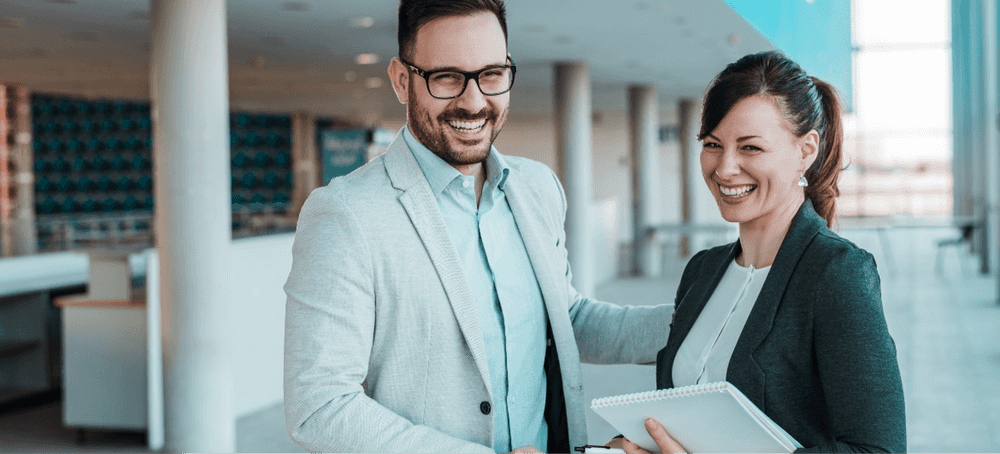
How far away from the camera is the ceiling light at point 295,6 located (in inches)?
267

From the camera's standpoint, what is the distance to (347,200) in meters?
1.37

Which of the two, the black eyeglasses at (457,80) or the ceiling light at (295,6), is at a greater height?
the ceiling light at (295,6)

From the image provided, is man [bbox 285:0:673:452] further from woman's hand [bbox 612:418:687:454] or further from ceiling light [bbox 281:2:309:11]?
ceiling light [bbox 281:2:309:11]

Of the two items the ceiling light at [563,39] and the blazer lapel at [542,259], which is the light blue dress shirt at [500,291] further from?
the ceiling light at [563,39]

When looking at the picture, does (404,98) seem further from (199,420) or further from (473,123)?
(199,420)

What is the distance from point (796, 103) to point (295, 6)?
20.3ft

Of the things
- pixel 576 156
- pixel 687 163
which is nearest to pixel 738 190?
pixel 576 156

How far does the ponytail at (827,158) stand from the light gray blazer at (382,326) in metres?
0.65

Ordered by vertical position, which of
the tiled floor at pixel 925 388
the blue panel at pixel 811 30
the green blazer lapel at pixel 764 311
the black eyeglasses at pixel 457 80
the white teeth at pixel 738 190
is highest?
the blue panel at pixel 811 30

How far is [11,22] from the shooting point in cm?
739

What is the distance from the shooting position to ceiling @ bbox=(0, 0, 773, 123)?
709 centimetres

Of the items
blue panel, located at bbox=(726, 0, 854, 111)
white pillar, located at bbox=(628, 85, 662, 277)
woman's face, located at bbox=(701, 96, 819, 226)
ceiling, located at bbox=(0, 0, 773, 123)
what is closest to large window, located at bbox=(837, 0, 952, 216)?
white pillar, located at bbox=(628, 85, 662, 277)

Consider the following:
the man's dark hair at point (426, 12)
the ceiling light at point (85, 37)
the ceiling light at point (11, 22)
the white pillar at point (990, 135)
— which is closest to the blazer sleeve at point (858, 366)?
the man's dark hair at point (426, 12)

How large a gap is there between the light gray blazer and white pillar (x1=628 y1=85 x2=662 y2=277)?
1353 cm
